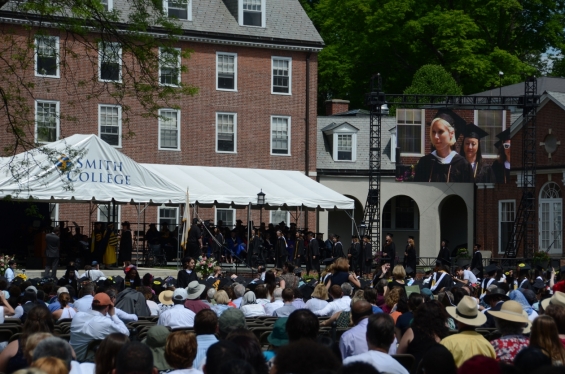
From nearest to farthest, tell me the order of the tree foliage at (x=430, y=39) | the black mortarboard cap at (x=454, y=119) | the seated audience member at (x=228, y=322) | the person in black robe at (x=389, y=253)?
the seated audience member at (x=228, y=322) < the person in black robe at (x=389, y=253) < the black mortarboard cap at (x=454, y=119) < the tree foliage at (x=430, y=39)

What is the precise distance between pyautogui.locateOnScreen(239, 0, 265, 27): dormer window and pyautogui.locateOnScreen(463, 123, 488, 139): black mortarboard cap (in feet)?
33.2

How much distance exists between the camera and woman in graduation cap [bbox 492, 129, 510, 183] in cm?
4169

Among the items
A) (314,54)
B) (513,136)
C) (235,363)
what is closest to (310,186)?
(314,54)

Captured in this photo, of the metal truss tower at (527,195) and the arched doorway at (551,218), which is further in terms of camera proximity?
the arched doorway at (551,218)

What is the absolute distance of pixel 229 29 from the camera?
42.7 metres

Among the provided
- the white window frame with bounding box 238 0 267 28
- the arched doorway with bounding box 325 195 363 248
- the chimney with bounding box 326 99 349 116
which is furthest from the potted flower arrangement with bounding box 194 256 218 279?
the chimney with bounding box 326 99 349 116

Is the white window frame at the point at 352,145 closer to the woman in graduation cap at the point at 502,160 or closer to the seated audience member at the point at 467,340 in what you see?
the woman in graduation cap at the point at 502,160

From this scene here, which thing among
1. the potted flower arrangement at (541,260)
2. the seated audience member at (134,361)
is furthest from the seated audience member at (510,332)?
the potted flower arrangement at (541,260)

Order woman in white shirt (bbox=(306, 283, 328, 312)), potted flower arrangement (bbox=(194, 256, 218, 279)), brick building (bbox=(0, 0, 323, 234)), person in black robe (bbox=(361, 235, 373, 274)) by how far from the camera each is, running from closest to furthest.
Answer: woman in white shirt (bbox=(306, 283, 328, 312)), potted flower arrangement (bbox=(194, 256, 218, 279)), person in black robe (bbox=(361, 235, 373, 274)), brick building (bbox=(0, 0, 323, 234))

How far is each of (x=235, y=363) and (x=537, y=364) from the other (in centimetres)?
197

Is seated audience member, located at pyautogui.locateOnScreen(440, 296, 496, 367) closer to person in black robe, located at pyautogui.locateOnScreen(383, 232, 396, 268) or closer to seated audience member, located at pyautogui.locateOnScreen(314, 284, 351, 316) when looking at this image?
seated audience member, located at pyautogui.locateOnScreen(314, 284, 351, 316)

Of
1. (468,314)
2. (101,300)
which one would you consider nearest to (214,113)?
(101,300)

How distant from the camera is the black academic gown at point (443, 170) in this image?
4144cm

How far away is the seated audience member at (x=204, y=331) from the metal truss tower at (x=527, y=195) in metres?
32.7
